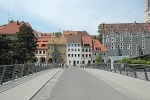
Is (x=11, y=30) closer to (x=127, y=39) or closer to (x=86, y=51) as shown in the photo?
(x=86, y=51)

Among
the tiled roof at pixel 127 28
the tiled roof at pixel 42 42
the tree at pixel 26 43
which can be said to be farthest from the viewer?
the tiled roof at pixel 127 28

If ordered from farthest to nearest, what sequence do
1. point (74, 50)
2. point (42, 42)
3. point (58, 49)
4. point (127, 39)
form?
point (127, 39), point (42, 42), point (58, 49), point (74, 50)

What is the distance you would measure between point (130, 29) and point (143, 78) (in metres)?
106

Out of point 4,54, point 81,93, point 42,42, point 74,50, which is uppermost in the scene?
point 42,42

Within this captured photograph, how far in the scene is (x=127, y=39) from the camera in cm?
12169

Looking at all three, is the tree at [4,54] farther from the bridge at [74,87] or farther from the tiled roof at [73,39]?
the tiled roof at [73,39]

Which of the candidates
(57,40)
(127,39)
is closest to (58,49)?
(57,40)

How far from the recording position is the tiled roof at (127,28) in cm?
12212

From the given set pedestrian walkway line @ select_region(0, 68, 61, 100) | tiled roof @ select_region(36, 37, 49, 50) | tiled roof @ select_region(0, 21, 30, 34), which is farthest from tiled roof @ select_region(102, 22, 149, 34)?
pedestrian walkway line @ select_region(0, 68, 61, 100)

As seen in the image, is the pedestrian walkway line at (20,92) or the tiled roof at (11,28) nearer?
the pedestrian walkway line at (20,92)

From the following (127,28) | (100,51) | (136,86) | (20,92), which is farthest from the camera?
(127,28)

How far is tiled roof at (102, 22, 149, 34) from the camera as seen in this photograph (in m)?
122

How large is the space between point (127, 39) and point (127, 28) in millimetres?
5282

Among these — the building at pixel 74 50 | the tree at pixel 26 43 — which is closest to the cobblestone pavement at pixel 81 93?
the tree at pixel 26 43
